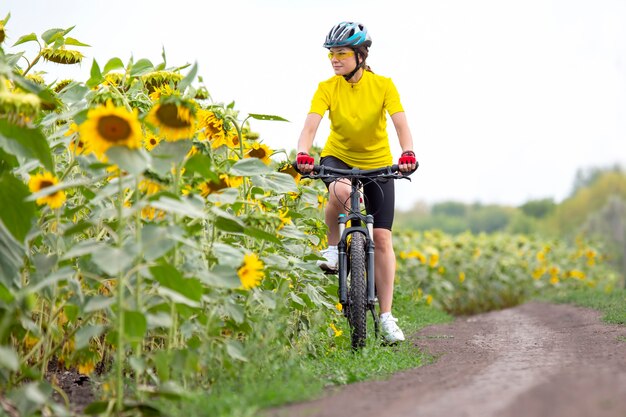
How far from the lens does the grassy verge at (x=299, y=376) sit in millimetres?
2766

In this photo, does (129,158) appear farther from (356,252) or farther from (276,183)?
(356,252)

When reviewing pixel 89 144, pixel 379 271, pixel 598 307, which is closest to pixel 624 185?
pixel 598 307

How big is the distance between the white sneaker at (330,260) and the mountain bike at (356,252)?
0.36ft

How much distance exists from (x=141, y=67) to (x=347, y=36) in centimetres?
115

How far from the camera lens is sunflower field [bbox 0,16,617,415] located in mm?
2783

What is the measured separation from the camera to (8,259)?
10.2 ft

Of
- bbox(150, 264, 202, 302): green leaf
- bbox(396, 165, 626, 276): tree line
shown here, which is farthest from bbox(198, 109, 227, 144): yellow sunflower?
bbox(396, 165, 626, 276): tree line

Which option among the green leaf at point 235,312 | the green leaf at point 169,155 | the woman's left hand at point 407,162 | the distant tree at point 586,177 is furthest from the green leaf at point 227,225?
the distant tree at point 586,177

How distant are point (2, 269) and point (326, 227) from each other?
201cm

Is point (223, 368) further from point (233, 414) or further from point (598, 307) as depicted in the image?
point (598, 307)

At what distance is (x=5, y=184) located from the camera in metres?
3.08

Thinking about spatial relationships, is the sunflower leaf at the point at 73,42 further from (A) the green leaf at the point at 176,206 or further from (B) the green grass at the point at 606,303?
(B) the green grass at the point at 606,303

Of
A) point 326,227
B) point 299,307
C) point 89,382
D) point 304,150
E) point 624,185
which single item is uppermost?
point 624,185

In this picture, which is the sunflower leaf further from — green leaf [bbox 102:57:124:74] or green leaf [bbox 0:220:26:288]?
green leaf [bbox 0:220:26:288]
